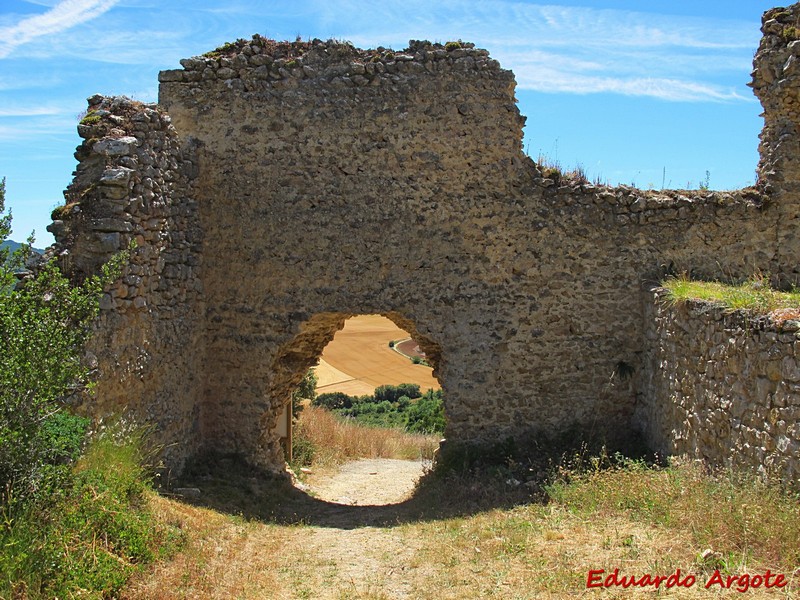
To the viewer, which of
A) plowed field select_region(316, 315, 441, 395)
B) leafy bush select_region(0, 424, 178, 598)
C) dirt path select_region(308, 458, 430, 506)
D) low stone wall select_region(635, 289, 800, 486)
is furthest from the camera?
plowed field select_region(316, 315, 441, 395)

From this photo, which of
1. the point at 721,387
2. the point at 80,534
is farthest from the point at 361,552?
the point at 721,387

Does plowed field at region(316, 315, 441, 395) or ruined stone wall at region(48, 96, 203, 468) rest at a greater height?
ruined stone wall at region(48, 96, 203, 468)

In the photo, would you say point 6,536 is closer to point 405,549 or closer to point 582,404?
point 405,549

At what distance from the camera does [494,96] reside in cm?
851

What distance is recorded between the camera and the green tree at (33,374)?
15.7ft

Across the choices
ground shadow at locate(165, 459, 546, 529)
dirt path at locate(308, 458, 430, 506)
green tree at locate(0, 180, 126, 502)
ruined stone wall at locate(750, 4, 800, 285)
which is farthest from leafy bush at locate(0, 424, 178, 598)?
ruined stone wall at locate(750, 4, 800, 285)

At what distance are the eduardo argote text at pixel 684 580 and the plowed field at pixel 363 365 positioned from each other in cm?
1792

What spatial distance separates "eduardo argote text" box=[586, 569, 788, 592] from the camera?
440 cm

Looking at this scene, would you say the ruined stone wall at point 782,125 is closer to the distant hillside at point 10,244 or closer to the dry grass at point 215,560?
the dry grass at point 215,560

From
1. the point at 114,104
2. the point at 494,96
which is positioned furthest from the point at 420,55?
the point at 114,104

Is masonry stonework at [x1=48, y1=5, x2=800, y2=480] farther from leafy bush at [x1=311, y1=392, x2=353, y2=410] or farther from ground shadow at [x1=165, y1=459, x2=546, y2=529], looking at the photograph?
leafy bush at [x1=311, y1=392, x2=353, y2=410]

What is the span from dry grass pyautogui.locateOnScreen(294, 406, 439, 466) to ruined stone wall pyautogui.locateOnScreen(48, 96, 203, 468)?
11.9 feet

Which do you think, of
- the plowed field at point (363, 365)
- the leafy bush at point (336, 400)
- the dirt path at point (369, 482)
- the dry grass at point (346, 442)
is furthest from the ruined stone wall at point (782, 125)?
the leafy bush at point (336, 400)

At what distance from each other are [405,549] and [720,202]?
5495 millimetres
